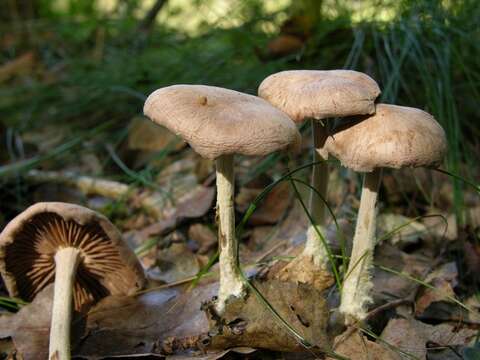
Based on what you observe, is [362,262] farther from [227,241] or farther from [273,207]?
[273,207]

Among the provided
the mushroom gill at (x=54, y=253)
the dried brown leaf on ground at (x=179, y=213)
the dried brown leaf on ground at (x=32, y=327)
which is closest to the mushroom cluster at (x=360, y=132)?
the mushroom gill at (x=54, y=253)

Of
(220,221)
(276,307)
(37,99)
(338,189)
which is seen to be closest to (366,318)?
(276,307)

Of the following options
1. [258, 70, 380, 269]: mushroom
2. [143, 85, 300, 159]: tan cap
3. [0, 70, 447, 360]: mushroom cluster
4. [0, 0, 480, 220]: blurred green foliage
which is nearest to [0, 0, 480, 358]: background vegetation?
[0, 0, 480, 220]: blurred green foliage

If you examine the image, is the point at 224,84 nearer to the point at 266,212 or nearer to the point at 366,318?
the point at 266,212

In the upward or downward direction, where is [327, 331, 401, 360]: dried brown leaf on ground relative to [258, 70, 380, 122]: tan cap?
downward

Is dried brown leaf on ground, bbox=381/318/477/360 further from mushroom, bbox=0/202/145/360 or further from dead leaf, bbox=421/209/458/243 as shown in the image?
mushroom, bbox=0/202/145/360
